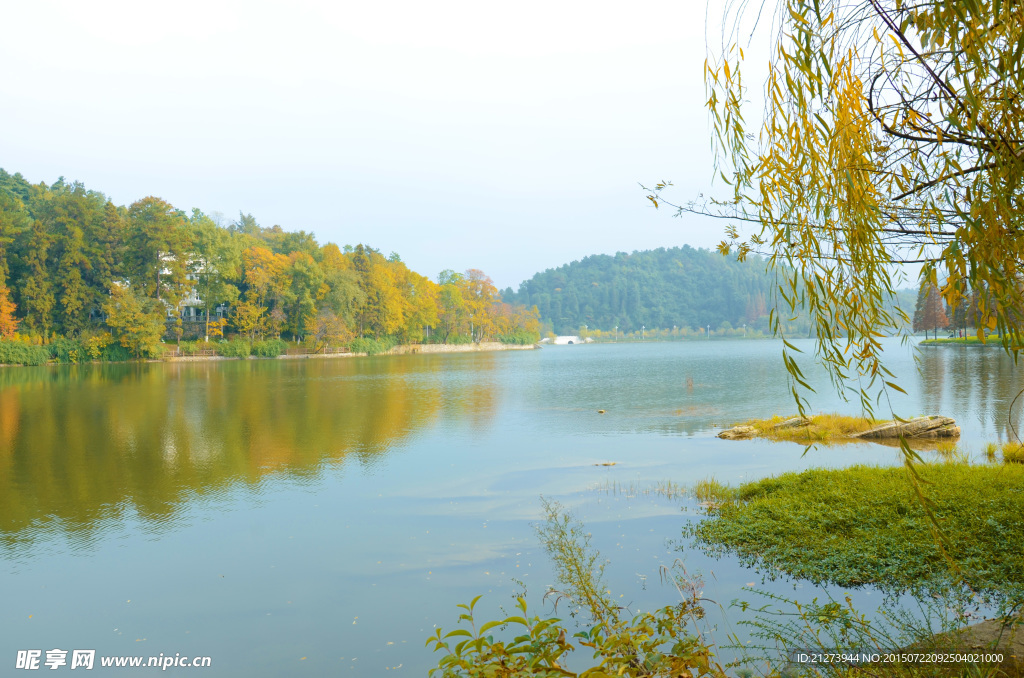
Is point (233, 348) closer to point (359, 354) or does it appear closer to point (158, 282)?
point (158, 282)

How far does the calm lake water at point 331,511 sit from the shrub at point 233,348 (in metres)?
32.6

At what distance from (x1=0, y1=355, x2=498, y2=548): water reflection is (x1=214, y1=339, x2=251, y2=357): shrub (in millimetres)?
22499

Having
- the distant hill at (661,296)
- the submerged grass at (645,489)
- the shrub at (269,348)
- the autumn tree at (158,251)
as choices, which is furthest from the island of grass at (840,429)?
the distant hill at (661,296)

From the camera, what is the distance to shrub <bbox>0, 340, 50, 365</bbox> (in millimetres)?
41844

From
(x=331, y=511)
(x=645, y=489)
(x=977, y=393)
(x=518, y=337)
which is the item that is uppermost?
(x=518, y=337)

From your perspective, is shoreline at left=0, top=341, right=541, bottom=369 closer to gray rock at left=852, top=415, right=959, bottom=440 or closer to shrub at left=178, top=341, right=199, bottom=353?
shrub at left=178, top=341, right=199, bottom=353

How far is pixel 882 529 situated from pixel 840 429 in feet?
28.8

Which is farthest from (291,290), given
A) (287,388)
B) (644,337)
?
(644,337)

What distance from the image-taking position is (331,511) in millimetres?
8961

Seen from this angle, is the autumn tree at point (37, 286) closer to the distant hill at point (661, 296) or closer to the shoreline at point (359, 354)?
the shoreline at point (359, 354)

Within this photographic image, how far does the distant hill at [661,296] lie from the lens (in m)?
141

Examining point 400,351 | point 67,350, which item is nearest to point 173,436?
point 67,350

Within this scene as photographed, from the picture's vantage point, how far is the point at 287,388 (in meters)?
27.4

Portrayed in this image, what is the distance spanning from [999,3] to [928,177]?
1.02 meters
